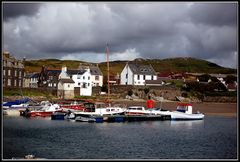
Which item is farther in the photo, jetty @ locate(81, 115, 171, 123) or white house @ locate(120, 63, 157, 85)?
white house @ locate(120, 63, 157, 85)

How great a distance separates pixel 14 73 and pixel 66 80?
10.2 meters

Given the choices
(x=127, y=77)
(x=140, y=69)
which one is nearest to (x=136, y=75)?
(x=140, y=69)

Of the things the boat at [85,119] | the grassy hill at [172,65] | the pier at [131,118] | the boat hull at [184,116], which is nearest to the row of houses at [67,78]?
the boat at [85,119]

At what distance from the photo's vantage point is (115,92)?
81500mm

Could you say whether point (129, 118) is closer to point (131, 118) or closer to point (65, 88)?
point (131, 118)

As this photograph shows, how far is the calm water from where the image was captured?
24797 millimetres

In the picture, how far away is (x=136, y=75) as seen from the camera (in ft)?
284

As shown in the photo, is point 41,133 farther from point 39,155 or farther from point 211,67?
point 211,67

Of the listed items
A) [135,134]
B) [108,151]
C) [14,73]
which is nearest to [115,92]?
[14,73]

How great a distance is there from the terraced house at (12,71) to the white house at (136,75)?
2398cm

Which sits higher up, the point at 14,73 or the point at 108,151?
the point at 14,73

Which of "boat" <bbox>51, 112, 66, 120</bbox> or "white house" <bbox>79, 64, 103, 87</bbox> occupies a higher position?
"white house" <bbox>79, 64, 103, 87</bbox>

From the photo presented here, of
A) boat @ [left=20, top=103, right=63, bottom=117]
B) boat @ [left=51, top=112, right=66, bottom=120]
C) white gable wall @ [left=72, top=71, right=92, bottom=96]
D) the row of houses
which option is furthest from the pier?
white gable wall @ [left=72, top=71, right=92, bottom=96]

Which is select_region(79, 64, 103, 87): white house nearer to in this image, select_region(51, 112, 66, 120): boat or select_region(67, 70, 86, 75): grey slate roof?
select_region(67, 70, 86, 75): grey slate roof
